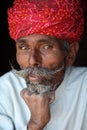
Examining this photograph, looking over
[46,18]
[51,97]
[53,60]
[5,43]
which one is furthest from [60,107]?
[5,43]

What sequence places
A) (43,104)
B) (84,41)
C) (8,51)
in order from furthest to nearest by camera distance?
1. (84,41)
2. (8,51)
3. (43,104)

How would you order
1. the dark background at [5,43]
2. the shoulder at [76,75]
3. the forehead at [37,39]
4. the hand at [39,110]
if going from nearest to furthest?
the hand at [39,110], the forehead at [37,39], the shoulder at [76,75], the dark background at [5,43]

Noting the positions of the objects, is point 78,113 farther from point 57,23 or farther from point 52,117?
point 57,23

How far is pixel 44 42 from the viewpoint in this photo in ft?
9.12

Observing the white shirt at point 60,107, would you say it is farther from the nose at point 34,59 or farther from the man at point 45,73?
the nose at point 34,59

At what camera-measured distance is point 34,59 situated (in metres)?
2.71

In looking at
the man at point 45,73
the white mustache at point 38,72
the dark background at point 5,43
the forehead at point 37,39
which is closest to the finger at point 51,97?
the man at point 45,73

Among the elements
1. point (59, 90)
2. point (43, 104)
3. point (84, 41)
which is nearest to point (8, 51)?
point (84, 41)

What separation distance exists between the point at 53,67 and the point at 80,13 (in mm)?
481

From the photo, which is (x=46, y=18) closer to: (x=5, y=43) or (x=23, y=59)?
(x=23, y=59)

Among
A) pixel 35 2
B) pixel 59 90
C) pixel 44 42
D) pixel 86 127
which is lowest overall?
pixel 86 127

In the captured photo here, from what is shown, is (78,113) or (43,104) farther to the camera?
(78,113)

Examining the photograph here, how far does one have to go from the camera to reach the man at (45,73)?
8.87 feet

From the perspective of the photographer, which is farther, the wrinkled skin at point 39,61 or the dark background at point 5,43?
the dark background at point 5,43
